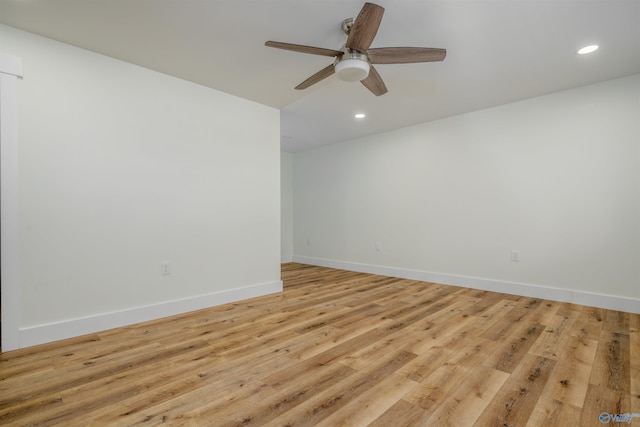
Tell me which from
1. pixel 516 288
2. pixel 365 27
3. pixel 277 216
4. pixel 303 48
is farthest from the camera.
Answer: pixel 277 216

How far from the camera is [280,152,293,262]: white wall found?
6.23 metres

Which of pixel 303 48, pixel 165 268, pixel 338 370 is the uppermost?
pixel 303 48

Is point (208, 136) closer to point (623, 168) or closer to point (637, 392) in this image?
point (637, 392)

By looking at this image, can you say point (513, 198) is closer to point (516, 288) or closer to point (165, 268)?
point (516, 288)

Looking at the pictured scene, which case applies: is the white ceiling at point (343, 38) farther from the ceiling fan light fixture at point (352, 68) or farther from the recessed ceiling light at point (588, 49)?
the ceiling fan light fixture at point (352, 68)

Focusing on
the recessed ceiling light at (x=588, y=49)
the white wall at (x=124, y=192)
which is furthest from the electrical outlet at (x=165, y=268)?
the recessed ceiling light at (x=588, y=49)

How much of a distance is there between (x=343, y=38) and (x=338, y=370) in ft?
7.75

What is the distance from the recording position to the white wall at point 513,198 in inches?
118

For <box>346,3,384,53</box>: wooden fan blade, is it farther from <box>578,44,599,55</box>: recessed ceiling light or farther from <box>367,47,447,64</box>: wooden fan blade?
<box>578,44,599,55</box>: recessed ceiling light

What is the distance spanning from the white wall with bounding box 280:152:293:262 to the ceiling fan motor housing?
14.0 ft

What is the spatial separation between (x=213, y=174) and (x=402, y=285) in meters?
2.88

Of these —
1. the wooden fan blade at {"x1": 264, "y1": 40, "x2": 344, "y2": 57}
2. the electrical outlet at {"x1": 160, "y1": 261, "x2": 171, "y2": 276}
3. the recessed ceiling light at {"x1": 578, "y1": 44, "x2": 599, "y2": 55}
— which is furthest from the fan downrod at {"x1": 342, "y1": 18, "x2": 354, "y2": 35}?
the electrical outlet at {"x1": 160, "y1": 261, "x2": 171, "y2": 276}

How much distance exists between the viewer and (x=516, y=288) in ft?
11.7

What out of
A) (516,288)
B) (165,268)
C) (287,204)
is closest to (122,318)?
(165,268)
